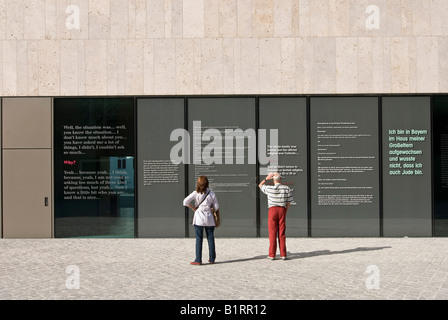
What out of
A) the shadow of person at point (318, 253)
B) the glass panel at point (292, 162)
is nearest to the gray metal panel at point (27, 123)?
the glass panel at point (292, 162)

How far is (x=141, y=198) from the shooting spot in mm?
14344

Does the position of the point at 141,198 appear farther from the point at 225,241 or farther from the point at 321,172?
the point at 321,172

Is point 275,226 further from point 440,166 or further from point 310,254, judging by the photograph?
point 440,166

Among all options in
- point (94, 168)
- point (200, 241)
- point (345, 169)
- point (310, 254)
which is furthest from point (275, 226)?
point (94, 168)

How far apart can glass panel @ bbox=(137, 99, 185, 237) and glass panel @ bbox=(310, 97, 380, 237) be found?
3460 millimetres

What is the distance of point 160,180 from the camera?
14.4 metres

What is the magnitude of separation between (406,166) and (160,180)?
250 inches

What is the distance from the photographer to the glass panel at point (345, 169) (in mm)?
14242

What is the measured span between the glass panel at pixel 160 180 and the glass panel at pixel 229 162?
44 centimetres

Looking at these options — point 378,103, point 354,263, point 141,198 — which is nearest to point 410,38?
point 378,103

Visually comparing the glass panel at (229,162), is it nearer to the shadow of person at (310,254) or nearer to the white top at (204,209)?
the shadow of person at (310,254)

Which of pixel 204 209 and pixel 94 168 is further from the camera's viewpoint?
pixel 94 168

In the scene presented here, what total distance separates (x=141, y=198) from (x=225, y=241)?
97.2 inches

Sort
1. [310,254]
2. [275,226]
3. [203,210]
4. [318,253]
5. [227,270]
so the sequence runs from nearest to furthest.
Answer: [227,270], [203,210], [275,226], [310,254], [318,253]
